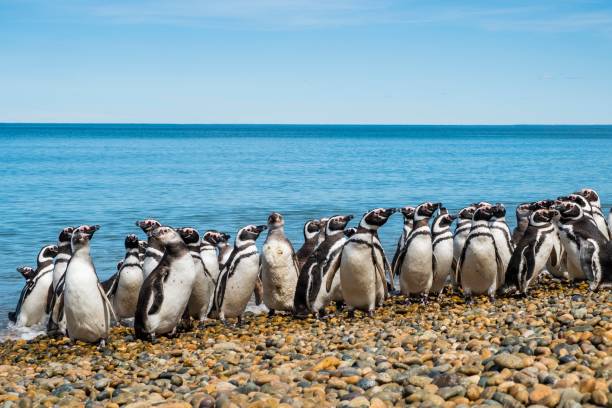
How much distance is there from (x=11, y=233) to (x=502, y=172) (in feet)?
113

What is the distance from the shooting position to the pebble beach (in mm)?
5566

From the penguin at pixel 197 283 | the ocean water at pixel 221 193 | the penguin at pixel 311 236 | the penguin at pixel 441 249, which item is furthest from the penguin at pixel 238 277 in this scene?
the ocean water at pixel 221 193

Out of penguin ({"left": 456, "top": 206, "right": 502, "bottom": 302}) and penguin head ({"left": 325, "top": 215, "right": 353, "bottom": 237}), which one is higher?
penguin head ({"left": 325, "top": 215, "right": 353, "bottom": 237})

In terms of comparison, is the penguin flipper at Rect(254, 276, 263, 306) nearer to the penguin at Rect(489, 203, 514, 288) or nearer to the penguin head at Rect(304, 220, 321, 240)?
the penguin head at Rect(304, 220, 321, 240)

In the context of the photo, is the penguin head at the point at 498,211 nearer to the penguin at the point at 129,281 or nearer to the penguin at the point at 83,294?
the penguin at the point at 129,281

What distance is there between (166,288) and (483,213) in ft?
14.1

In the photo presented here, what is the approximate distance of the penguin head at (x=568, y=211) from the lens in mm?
Result: 11617

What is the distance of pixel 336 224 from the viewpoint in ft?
36.3

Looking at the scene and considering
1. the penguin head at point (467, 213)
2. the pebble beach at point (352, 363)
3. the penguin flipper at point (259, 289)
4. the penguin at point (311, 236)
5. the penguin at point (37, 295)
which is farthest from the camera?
the penguin head at point (467, 213)

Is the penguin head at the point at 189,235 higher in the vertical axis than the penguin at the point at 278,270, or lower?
higher

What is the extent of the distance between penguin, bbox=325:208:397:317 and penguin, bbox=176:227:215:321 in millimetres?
1459

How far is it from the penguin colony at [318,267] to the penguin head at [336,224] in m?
0.01

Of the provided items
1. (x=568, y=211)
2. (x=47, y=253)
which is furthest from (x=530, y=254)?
(x=47, y=253)

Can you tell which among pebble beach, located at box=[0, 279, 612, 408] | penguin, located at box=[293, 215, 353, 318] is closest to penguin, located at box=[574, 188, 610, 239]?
pebble beach, located at box=[0, 279, 612, 408]
